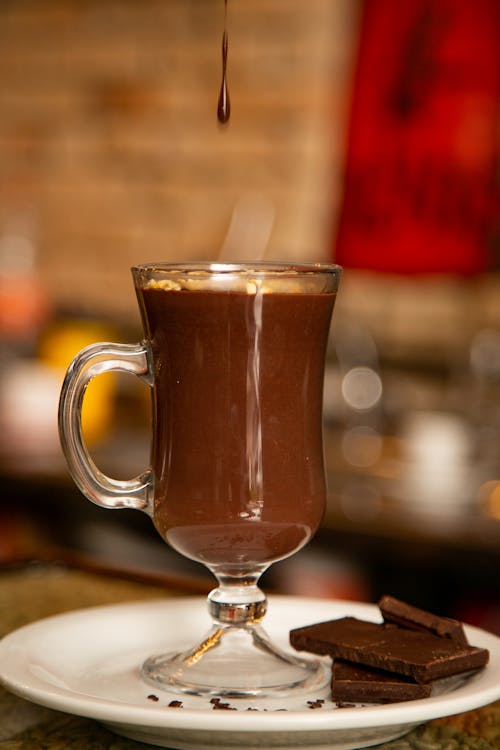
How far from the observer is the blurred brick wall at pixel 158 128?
334 centimetres

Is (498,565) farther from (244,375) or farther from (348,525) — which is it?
(244,375)

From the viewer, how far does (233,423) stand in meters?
0.98

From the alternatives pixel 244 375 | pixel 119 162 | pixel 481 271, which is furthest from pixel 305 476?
pixel 119 162

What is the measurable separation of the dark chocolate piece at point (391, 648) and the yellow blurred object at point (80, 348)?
2121mm

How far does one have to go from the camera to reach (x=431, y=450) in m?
2.64

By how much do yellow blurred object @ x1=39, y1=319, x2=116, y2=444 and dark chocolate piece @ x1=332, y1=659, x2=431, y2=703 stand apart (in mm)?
2202

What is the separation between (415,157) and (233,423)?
1906 millimetres

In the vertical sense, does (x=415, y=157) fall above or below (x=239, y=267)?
above

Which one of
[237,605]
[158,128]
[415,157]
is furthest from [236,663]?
[158,128]

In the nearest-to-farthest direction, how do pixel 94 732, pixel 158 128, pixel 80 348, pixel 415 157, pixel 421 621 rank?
pixel 94 732 → pixel 421 621 → pixel 415 157 → pixel 80 348 → pixel 158 128

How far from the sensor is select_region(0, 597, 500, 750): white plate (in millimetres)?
760

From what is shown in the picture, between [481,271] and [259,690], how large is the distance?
2.00 meters

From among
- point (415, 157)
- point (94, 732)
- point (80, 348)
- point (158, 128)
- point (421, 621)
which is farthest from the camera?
point (158, 128)

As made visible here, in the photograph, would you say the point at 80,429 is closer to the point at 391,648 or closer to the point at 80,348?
the point at 391,648
